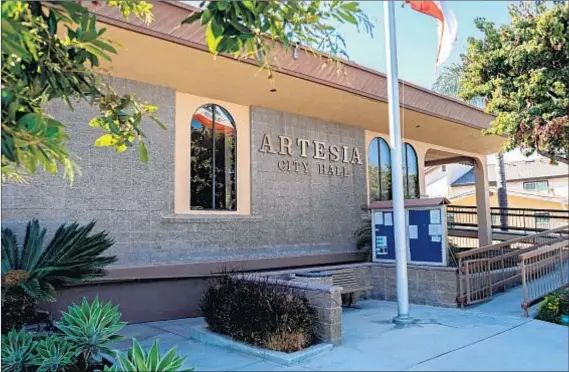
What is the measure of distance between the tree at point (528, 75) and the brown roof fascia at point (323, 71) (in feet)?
7.47

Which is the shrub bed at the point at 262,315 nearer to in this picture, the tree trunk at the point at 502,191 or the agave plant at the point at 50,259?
the agave plant at the point at 50,259

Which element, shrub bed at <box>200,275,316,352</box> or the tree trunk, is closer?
shrub bed at <box>200,275,316,352</box>

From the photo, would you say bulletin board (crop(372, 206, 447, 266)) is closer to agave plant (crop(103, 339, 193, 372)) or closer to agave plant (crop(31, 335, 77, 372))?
agave plant (crop(103, 339, 193, 372))

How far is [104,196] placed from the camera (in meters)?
8.59

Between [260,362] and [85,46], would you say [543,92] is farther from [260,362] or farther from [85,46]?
[85,46]

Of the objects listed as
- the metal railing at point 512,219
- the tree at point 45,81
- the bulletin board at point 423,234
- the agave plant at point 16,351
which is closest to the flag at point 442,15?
the bulletin board at point 423,234

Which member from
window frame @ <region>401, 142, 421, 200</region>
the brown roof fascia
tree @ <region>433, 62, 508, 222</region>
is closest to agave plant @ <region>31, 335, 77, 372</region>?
the brown roof fascia

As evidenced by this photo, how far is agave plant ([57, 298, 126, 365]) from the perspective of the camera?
5469mm

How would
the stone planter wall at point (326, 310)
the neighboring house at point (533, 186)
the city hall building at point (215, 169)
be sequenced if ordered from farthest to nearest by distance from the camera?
the neighboring house at point (533, 186), the city hall building at point (215, 169), the stone planter wall at point (326, 310)

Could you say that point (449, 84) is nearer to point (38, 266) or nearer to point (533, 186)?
point (38, 266)

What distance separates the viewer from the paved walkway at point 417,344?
566 centimetres

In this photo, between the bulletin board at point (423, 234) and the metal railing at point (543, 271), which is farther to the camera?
the bulletin board at point (423, 234)

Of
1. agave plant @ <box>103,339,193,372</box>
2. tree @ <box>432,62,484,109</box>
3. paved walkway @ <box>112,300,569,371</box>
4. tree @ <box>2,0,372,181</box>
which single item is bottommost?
paved walkway @ <box>112,300,569,371</box>

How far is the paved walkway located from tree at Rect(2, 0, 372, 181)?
11.3 ft
